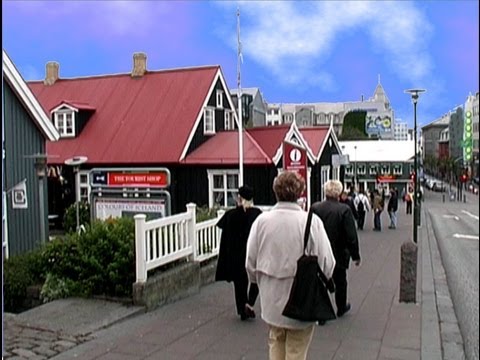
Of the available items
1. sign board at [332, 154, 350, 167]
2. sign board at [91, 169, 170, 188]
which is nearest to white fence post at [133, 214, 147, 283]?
sign board at [91, 169, 170, 188]

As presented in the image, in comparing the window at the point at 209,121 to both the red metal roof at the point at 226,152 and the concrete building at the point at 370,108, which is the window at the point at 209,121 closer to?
the red metal roof at the point at 226,152

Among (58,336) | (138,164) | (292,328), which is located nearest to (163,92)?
(138,164)

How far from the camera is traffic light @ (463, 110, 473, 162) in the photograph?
1423mm

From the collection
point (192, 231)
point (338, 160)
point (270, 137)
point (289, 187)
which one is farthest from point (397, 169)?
point (289, 187)

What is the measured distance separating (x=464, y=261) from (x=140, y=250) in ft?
16.9

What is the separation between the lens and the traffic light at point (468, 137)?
142 centimetres

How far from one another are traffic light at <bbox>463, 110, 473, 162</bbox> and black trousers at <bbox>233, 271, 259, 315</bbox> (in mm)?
5953

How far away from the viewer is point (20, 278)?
8.90 meters

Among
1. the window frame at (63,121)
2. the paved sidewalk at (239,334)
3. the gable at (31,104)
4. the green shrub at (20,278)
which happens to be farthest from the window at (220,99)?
the green shrub at (20,278)

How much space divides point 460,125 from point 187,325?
6.11 metres

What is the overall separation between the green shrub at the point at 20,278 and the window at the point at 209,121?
17.6m

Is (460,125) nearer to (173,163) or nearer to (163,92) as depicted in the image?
(173,163)

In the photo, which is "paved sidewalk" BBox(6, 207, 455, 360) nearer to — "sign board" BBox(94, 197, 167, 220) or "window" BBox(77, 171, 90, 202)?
"sign board" BBox(94, 197, 167, 220)

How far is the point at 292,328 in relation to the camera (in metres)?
4.38
